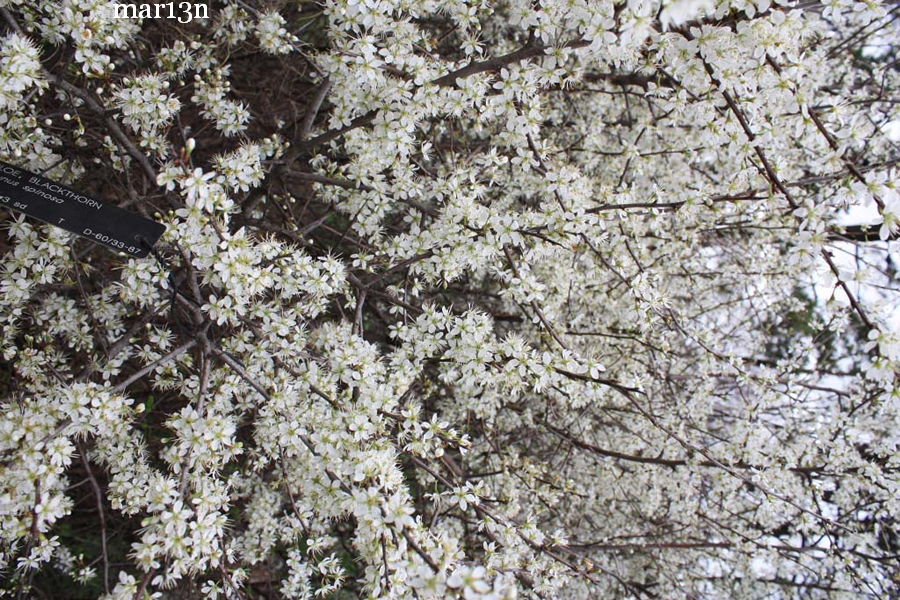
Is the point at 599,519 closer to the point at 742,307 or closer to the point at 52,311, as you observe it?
the point at 742,307

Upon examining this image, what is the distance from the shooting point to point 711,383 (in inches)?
154

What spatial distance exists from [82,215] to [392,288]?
1224 millimetres

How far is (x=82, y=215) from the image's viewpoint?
74.0 inches

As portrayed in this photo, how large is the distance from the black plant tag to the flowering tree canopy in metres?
0.09

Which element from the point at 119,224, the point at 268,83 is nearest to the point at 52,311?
the point at 119,224

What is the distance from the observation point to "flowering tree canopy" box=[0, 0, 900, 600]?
6.05ft

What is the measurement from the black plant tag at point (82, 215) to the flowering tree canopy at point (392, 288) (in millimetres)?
92

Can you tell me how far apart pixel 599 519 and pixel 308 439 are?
3.13m

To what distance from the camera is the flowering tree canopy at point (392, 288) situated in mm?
1845

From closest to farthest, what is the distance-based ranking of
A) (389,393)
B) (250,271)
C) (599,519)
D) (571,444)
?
(250,271)
(389,393)
(571,444)
(599,519)

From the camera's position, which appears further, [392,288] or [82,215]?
[392,288]

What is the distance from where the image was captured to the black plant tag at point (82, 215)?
1.85 m

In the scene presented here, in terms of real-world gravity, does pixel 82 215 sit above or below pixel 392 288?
below

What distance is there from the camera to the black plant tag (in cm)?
185
